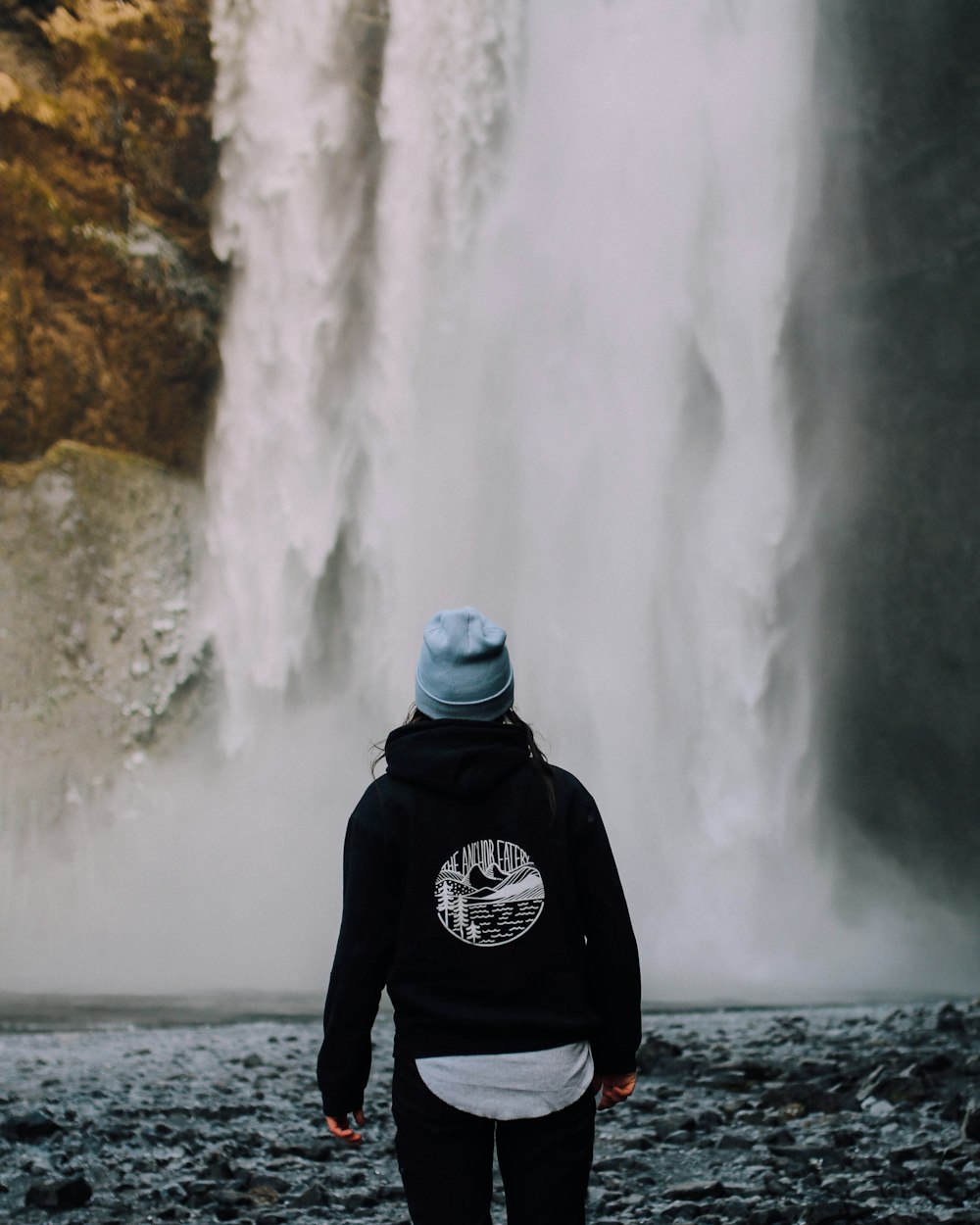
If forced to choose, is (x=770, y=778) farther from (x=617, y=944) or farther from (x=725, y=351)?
(x=617, y=944)

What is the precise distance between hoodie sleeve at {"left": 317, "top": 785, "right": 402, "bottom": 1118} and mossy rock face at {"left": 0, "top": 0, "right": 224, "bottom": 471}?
14.4 m

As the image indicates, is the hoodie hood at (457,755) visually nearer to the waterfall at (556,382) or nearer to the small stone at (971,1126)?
the small stone at (971,1126)

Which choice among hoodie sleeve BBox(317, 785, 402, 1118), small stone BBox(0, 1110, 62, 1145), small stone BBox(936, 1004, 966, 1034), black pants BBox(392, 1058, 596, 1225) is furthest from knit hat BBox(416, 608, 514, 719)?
small stone BBox(936, 1004, 966, 1034)

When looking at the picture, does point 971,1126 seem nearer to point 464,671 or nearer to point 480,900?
point 480,900

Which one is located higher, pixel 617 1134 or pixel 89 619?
pixel 89 619

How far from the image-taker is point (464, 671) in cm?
212

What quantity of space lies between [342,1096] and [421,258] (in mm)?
13440

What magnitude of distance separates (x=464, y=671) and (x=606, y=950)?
1.81 ft

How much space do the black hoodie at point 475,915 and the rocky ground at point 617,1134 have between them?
7.50 ft

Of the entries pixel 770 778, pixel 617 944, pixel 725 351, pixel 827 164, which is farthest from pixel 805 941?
pixel 617 944

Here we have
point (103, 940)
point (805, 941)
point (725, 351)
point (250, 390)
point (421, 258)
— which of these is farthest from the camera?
point (250, 390)

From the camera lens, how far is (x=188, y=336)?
51.1 feet

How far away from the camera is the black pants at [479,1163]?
1.98 m

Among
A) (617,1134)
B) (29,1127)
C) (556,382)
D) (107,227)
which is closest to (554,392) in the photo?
(556,382)
